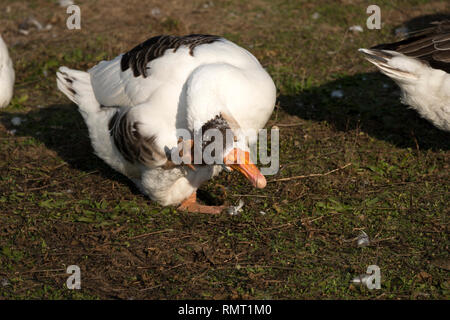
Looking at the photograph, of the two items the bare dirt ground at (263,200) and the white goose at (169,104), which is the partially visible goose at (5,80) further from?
the white goose at (169,104)

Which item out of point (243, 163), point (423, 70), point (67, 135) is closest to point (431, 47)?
point (423, 70)

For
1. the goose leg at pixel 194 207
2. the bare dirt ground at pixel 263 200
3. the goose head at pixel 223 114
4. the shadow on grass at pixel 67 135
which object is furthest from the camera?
the shadow on grass at pixel 67 135

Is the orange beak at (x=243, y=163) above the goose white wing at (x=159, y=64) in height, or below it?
below

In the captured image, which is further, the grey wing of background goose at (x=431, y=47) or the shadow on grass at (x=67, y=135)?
the shadow on grass at (x=67, y=135)

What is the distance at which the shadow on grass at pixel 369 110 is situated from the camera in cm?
606

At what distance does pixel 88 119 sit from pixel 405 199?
3.05 meters

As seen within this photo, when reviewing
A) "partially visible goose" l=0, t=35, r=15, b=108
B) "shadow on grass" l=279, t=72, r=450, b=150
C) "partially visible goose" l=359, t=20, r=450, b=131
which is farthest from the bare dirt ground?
"partially visible goose" l=359, t=20, r=450, b=131

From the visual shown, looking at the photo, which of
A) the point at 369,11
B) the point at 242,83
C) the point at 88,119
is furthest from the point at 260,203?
the point at 369,11

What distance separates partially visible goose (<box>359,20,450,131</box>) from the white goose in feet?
4.92

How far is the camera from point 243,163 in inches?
154

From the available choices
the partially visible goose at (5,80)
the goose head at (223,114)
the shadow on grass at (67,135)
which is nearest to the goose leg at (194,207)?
the shadow on grass at (67,135)

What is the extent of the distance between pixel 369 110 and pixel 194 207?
109 inches

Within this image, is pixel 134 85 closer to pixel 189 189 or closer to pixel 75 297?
pixel 189 189

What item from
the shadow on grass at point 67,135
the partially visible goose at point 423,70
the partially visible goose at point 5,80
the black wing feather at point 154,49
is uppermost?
the black wing feather at point 154,49
